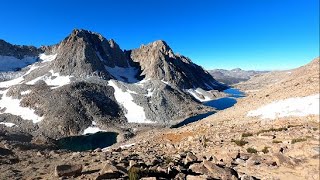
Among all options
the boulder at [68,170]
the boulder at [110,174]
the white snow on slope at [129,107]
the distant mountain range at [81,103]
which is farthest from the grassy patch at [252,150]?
the white snow on slope at [129,107]

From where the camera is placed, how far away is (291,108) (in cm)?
3381

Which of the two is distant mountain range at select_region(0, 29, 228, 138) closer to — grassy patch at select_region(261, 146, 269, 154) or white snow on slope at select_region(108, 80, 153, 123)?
white snow on slope at select_region(108, 80, 153, 123)

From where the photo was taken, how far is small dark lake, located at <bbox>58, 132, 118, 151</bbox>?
11062cm

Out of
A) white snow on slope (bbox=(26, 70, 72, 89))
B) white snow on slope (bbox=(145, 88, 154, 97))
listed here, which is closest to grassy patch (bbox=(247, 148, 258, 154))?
white snow on slope (bbox=(145, 88, 154, 97))

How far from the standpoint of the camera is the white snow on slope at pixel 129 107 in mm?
148625

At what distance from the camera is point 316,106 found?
1208 inches

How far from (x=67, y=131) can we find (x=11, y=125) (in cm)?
2393

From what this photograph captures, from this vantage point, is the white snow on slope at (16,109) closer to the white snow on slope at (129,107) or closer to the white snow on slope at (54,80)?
the white snow on slope at (54,80)

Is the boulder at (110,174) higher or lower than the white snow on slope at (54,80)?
lower

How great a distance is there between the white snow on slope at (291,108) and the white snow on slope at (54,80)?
147 m

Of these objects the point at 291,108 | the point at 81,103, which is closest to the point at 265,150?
the point at 291,108

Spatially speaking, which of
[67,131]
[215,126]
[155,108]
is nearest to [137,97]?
[155,108]

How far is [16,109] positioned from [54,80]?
35.2 m

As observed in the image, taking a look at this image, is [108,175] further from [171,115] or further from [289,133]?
[171,115]
